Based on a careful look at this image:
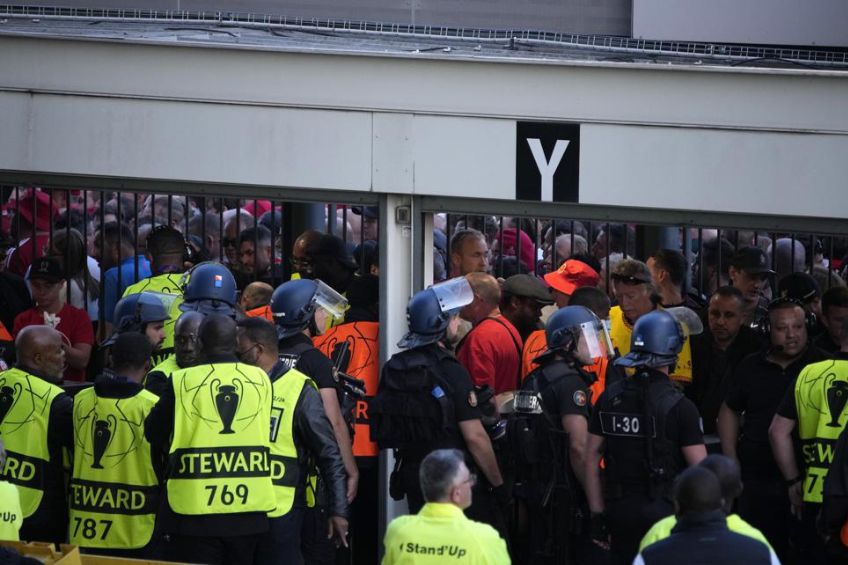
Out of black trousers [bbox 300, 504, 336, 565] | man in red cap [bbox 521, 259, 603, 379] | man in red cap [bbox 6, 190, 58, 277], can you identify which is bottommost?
black trousers [bbox 300, 504, 336, 565]

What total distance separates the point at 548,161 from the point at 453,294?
1132mm

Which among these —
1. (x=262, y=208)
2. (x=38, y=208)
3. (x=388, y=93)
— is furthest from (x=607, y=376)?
(x=262, y=208)

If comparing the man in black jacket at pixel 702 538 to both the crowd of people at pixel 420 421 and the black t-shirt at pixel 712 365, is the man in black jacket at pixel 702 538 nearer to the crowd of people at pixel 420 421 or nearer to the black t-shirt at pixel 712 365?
the crowd of people at pixel 420 421

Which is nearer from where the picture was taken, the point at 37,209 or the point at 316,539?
the point at 316,539

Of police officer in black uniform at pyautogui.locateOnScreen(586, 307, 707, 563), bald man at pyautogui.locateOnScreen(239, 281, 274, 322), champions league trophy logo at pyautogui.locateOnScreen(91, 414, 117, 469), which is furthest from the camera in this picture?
bald man at pyautogui.locateOnScreen(239, 281, 274, 322)

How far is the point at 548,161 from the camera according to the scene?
8750mm

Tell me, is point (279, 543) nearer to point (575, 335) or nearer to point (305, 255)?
point (575, 335)

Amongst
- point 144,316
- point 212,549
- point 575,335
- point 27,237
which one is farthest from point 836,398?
point 27,237

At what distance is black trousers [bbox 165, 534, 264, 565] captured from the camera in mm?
7102

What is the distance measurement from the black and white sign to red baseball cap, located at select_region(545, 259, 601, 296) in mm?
1198

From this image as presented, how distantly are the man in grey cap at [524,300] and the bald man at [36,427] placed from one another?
9.50 feet

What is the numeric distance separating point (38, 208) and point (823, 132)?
304 inches

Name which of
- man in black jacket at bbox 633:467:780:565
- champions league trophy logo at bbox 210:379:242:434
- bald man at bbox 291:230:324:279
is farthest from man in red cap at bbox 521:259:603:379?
man in black jacket at bbox 633:467:780:565

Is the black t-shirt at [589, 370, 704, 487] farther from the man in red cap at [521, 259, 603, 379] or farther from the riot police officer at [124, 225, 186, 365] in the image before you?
the riot police officer at [124, 225, 186, 365]
